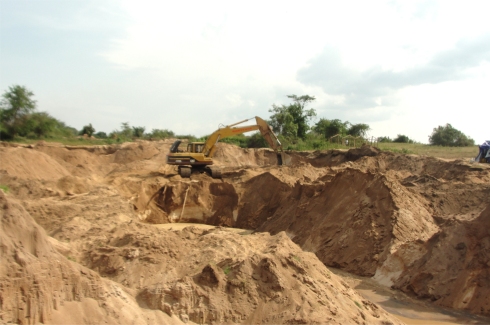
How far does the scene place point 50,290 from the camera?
5512 mm

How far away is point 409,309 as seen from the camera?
10.2 meters

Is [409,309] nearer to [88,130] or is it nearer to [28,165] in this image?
[28,165]

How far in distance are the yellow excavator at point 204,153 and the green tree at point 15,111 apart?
66.1ft

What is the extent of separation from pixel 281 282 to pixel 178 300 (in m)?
1.53

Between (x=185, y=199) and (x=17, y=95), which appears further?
(x=17, y=95)

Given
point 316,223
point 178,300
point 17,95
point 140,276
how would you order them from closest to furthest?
point 178,300
point 140,276
point 316,223
point 17,95

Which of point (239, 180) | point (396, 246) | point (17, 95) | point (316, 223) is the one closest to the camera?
point (396, 246)

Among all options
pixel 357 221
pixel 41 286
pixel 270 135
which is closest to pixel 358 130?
pixel 270 135

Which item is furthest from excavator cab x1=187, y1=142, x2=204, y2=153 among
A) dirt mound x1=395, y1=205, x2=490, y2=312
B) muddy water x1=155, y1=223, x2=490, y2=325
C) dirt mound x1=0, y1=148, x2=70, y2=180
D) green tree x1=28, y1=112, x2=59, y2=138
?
green tree x1=28, y1=112, x2=59, y2=138

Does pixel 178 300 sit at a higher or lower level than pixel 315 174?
lower

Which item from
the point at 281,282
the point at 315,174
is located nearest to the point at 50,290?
the point at 281,282

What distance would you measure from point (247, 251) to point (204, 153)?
15.9m

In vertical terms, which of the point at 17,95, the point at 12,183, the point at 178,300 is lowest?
the point at 178,300

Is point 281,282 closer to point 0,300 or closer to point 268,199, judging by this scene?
point 0,300
